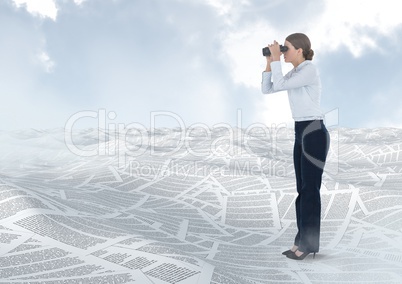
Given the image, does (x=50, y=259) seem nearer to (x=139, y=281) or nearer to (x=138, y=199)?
(x=139, y=281)

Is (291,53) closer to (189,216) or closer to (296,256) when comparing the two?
(296,256)

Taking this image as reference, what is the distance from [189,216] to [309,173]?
3.57 ft

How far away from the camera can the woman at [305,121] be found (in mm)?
2676

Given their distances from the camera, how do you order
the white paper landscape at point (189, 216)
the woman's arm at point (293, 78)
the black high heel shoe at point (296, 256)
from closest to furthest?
the white paper landscape at point (189, 216), the woman's arm at point (293, 78), the black high heel shoe at point (296, 256)

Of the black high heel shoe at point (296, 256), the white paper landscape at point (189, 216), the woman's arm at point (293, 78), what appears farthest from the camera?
the black high heel shoe at point (296, 256)

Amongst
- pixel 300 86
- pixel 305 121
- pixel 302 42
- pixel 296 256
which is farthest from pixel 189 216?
pixel 302 42

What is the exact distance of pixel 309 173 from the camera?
107 inches

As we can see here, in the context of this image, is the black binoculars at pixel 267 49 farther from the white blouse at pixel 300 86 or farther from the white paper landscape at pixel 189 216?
the white paper landscape at pixel 189 216

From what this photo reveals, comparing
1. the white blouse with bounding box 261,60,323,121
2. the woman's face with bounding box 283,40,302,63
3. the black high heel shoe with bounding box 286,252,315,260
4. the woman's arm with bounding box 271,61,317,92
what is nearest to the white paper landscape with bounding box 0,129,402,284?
the black high heel shoe with bounding box 286,252,315,260

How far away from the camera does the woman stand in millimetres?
2676

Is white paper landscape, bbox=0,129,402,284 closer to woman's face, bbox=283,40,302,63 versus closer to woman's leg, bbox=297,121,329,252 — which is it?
woman's leg, bbox=297,121,329,252

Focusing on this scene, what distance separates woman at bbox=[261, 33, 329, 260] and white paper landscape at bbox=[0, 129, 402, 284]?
184 mm

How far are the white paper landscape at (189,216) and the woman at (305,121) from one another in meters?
0.18

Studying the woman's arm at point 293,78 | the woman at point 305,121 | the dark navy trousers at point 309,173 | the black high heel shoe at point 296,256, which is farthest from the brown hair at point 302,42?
the black high heel shoe at point 296,256
